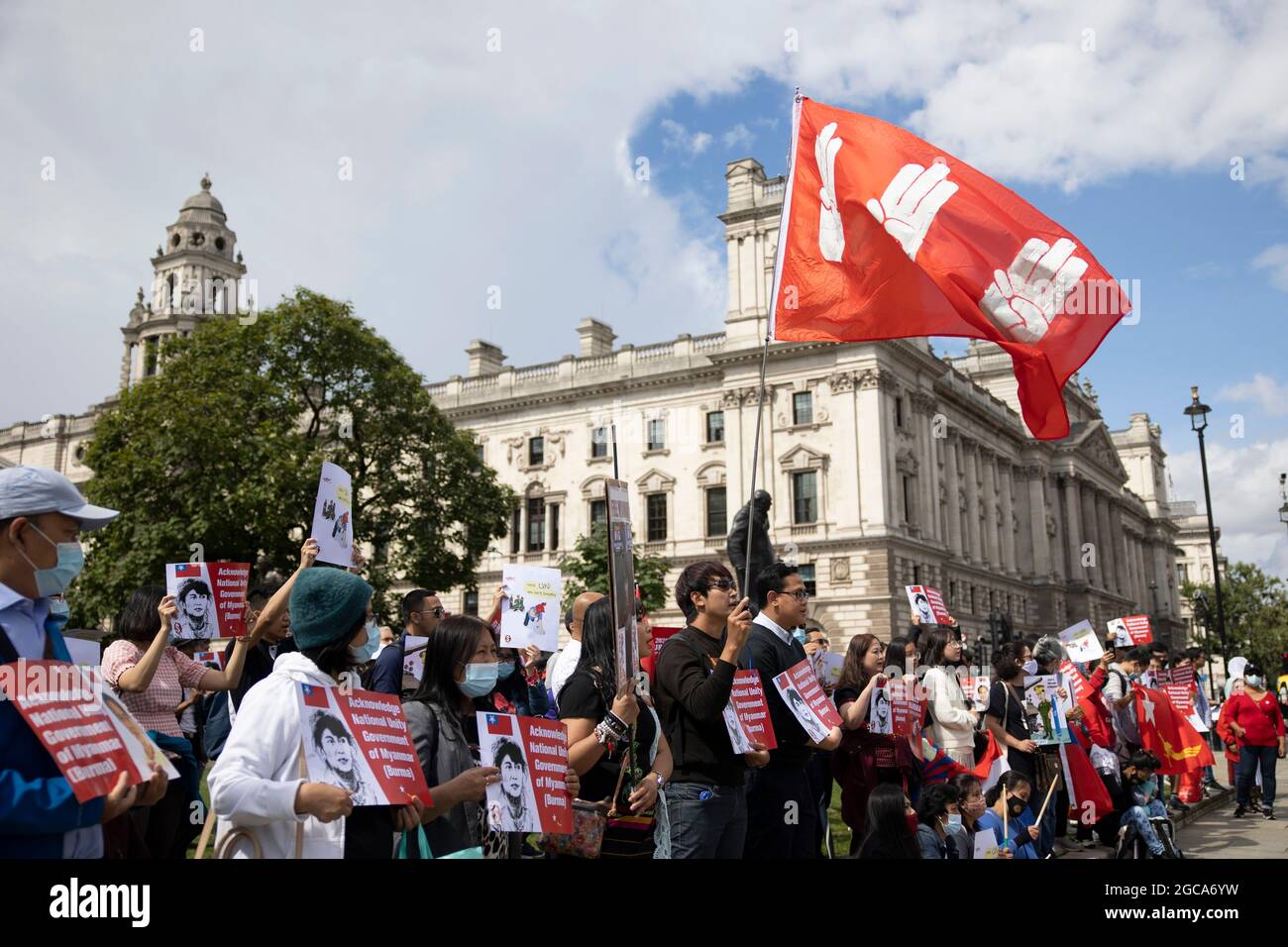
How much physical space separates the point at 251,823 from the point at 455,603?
5483cm

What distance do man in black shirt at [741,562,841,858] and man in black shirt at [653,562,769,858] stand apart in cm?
64

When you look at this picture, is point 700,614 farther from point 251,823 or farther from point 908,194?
point 908,194

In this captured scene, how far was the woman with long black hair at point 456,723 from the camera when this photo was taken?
4.21m

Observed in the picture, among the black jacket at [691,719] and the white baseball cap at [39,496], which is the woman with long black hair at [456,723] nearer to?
the black jacket at [691,719]

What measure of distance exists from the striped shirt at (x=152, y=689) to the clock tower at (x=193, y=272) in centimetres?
5745

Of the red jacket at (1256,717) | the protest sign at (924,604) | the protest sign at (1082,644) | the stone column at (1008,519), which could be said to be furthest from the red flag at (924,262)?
the stone column at (1008,519)

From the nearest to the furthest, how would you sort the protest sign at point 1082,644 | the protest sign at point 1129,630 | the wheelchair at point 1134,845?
the wheelchair at point 1134,845 → the protest sign at point 1082,644 → the protest sign at point 1129,630

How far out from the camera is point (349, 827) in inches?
143

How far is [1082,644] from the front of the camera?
45.4 ft

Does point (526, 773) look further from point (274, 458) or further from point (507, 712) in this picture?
point (274, 458)

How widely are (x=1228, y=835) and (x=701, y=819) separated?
10002mm

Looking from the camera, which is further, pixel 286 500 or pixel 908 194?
pixel 286 500

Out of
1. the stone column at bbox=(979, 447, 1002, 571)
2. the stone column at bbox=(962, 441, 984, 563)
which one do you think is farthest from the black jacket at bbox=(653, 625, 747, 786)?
the stone column at bbox=(979, 447, 1002, 571)
